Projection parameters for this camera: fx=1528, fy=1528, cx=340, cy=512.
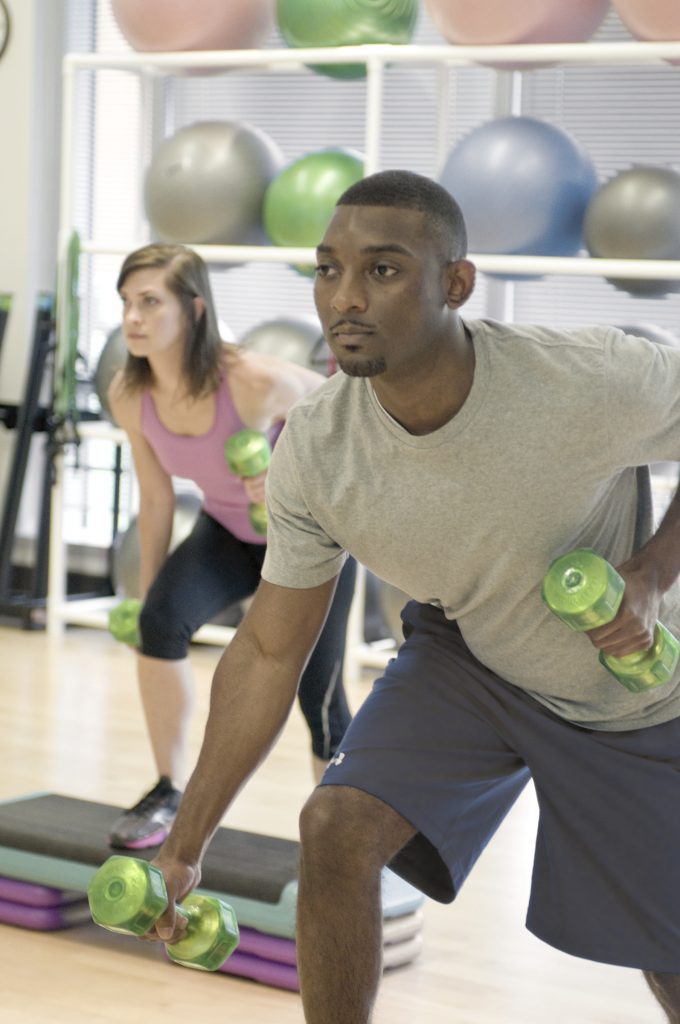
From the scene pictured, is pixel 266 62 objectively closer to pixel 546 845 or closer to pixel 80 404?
pixel 80 404

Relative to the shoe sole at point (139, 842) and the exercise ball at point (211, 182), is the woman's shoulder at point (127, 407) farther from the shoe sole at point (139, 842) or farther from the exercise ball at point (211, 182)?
the exercise ball at point (211, 182)

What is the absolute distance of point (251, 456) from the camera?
2.89m

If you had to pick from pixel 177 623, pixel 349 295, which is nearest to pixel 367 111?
pixel 177 623

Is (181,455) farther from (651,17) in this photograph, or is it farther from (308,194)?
(651,17)

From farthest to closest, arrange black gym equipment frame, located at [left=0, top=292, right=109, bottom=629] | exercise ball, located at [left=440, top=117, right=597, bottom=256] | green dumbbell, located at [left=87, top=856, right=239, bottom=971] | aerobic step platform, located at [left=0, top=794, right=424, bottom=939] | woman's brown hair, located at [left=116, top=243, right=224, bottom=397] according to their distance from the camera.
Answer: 1. black gym equipment frame, located at [left=0, top=292, right=109, bottom=629]
2. exercise ball, located at [left=440, top=117, right=597, bottom=256]
3. woman's brown hair, located at [left=116, top=243, right=224, bottom=397]
4. aerobic step platform, located at [left=0, top=794, right=424, bottom=939]
5. green dumbbell, located at [left=87, top=856, right=239, bottom=971]

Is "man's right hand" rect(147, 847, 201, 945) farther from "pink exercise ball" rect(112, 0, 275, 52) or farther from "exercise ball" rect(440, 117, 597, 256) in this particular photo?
"pink exercise ball" rect(112, 0, 275, 52)

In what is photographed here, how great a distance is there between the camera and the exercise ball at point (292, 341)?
466 centimetres

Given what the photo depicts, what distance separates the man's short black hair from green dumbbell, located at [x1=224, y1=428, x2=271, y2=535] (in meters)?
1.10

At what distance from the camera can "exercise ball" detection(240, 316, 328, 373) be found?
183 inches

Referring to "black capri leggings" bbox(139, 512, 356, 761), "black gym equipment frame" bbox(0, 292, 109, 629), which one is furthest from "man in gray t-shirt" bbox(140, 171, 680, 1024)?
"black gym equipment frame" bbox(0, 292, 109, 629)

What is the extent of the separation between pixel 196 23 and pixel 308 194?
2.32 feet

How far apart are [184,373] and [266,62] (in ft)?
6.50

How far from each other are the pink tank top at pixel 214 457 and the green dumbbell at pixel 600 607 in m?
1.33

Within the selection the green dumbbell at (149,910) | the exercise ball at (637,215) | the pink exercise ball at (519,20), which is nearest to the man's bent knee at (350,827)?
the green dumbbell at (149,910)
